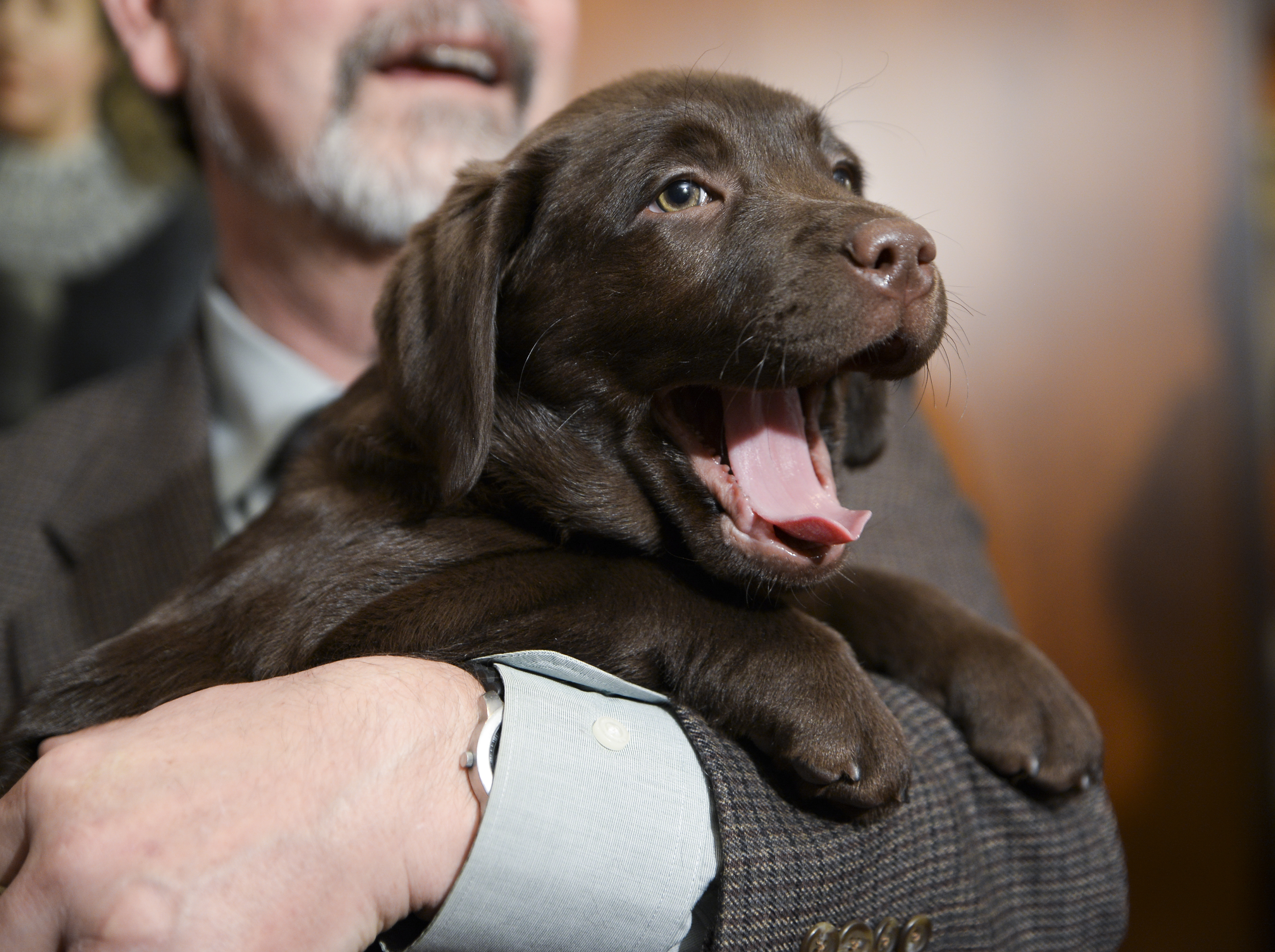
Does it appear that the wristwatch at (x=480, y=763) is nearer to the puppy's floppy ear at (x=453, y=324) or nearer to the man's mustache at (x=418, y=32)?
the puppy's floppy ear at (x=453, y=324)

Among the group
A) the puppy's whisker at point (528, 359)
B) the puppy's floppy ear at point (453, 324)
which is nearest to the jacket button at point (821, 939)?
the puppy's floppy ear at point (453, 324)

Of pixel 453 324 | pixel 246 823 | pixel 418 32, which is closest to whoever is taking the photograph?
pixel 246 823

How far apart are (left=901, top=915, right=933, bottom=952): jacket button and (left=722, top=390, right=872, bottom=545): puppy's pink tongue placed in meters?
0.45

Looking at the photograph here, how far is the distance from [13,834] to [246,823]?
32 cm

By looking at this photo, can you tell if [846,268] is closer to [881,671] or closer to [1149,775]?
[881,671]

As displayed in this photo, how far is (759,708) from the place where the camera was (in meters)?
1.13

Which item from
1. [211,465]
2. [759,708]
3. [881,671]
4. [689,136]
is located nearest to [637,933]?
[759,708]

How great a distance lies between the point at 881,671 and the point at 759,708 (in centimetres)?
44

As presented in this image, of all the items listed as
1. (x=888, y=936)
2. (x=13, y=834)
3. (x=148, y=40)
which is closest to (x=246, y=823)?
(x=13, y=834)

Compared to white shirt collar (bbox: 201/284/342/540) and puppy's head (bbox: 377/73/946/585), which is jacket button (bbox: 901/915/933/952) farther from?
white shirt collar (bbox: 201/284/342/540)

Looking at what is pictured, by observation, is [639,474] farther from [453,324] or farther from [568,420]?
[453,324]

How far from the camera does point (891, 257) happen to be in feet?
3.75

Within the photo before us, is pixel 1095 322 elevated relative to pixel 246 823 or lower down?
lower down

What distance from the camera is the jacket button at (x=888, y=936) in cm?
113
